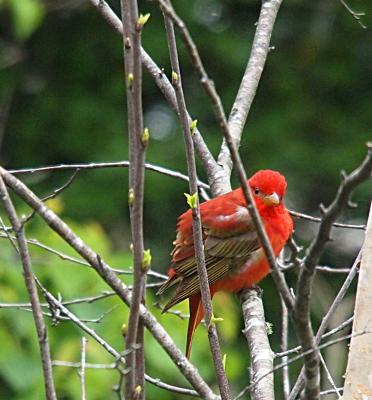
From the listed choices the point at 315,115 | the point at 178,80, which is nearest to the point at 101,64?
the point at 315,115

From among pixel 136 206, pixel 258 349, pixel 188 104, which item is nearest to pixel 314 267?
pixel 136 206

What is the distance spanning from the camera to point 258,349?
271 centimetres

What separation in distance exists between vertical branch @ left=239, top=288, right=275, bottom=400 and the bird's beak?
737 mm

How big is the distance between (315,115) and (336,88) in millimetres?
565

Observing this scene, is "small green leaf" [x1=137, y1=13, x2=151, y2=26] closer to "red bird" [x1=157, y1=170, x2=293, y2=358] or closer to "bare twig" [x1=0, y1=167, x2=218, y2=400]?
"bare twig" [x1=0, y1=167, x2=218, y2=400]

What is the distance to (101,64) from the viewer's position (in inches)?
348

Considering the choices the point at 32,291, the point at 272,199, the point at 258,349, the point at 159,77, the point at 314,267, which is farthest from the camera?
the point at 272,199

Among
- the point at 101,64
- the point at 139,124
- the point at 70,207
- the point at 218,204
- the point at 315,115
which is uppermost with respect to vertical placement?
the point at 101,64

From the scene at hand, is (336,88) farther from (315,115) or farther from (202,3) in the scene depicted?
(202,3)

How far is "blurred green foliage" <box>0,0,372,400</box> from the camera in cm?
798

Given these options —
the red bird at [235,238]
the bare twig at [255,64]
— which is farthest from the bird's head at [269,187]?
the bare twig at [255,64]

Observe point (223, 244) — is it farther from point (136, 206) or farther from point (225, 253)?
point (136, 206)

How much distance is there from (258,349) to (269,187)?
1.49 m

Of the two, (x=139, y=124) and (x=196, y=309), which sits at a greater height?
(x=196, y=309)
